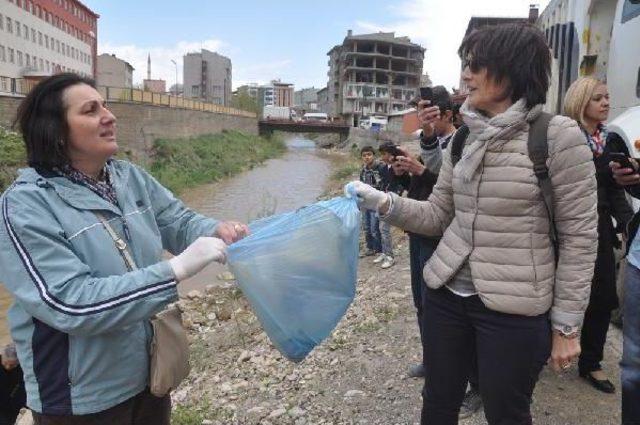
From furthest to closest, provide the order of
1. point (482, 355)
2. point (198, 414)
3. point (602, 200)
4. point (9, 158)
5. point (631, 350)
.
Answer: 1. point (9, 158)
2. point (198, 414)
3. point (602, 200)
4. point (631, 350)
5. point (482, 355)

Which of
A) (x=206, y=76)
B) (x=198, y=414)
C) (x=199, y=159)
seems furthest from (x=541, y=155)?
(x=206, y=76)

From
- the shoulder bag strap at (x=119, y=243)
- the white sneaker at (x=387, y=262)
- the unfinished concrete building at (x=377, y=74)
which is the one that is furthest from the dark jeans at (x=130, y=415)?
the unfinished concrete building at (x=377, y=74)

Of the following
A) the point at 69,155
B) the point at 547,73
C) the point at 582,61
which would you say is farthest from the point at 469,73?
the point at 582,61

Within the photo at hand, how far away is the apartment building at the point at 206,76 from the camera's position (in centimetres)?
8269

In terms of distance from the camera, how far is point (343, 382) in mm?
3676

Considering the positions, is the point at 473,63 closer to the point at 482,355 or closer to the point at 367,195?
the point at 367,195

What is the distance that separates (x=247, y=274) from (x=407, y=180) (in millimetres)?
2220

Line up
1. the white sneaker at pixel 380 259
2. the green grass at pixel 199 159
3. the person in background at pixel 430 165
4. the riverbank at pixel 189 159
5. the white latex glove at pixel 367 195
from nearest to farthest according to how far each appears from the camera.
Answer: the white latex glove at pixel 367 195, the person in background at pixel 430 165, the white sneaker at pixel 380 259, the riverbank at pixel 189 159, the green grass at pixel 199 159

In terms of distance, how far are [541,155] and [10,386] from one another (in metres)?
2.25

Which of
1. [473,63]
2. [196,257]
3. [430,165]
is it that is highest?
[473,63]

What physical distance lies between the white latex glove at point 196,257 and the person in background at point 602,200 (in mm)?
2212

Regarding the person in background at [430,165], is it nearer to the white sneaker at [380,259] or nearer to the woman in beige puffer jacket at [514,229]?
the woman in beige puffer jacket at [514,229]

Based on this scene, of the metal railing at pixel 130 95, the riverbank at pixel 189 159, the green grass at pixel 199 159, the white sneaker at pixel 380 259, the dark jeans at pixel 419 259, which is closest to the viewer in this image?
the dark jeans at pixel 419 259

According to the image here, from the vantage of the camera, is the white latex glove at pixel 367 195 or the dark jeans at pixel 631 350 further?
the dark jeans at pixel 631 350
